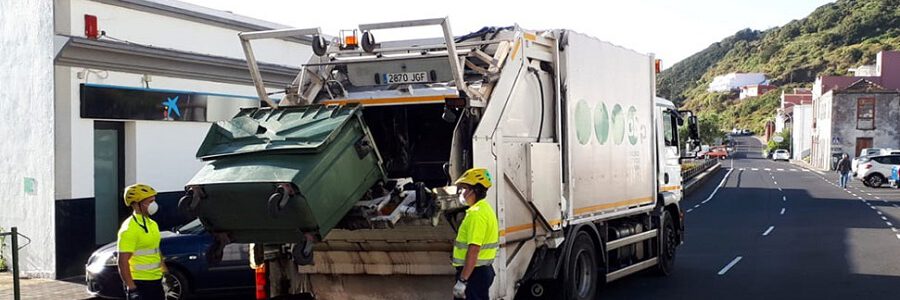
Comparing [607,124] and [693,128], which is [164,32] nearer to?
[607,124]

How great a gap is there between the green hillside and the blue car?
117049 millimetres

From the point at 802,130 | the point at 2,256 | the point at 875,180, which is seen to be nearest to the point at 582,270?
the point at 2,256

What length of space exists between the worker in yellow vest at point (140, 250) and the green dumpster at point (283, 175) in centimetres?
67

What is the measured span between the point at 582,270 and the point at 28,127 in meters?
8.03

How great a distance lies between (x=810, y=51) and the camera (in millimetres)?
158375

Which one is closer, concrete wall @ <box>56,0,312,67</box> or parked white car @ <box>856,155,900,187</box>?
concrete wall @ <box>56,0,312,67</box>

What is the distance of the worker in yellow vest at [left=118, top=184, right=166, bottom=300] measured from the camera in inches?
276

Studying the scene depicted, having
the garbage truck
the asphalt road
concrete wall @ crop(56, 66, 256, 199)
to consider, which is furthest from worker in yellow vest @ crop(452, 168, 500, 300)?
concrete wall @ crop(56, 66, 256, 199)

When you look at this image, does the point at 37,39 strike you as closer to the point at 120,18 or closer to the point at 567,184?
the point at 120,18

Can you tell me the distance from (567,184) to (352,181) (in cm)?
259

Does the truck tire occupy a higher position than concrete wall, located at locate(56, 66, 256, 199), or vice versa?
concrete wall, located at locate(56, 66, 256, 199)

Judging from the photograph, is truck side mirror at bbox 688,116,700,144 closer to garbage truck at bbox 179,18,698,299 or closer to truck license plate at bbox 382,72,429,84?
garbage truck at bbox 179,18,698,299

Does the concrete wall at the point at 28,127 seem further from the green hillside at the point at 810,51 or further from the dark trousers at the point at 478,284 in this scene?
the green hillside at the point at 810,51

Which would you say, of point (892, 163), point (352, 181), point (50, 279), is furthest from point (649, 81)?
point (892, 163)
